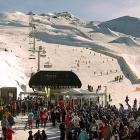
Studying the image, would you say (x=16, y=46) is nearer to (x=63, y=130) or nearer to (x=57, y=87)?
(x=57, y=87)

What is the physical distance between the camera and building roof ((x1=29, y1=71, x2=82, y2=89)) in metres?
42.1

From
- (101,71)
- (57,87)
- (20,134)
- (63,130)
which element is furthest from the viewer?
(101,71)

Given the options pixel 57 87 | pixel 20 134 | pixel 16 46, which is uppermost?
pixel 16 46

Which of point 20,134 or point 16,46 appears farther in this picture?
point 16,46

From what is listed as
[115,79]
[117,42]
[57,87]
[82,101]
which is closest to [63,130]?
[82,101]

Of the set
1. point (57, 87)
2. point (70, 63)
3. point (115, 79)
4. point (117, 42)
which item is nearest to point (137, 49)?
point (117, 42)

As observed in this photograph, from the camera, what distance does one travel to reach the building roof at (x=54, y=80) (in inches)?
1657

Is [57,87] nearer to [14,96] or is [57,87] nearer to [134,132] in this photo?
[14,96]

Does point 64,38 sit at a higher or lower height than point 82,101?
higher

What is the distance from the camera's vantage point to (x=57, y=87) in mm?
42375

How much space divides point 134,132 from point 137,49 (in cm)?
12405

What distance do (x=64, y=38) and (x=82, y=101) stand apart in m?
99.8

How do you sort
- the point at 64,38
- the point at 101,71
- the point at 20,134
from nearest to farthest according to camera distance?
the point at 20,134 → the point at 101,71 → the point at 64,38

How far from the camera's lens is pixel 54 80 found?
139ft
